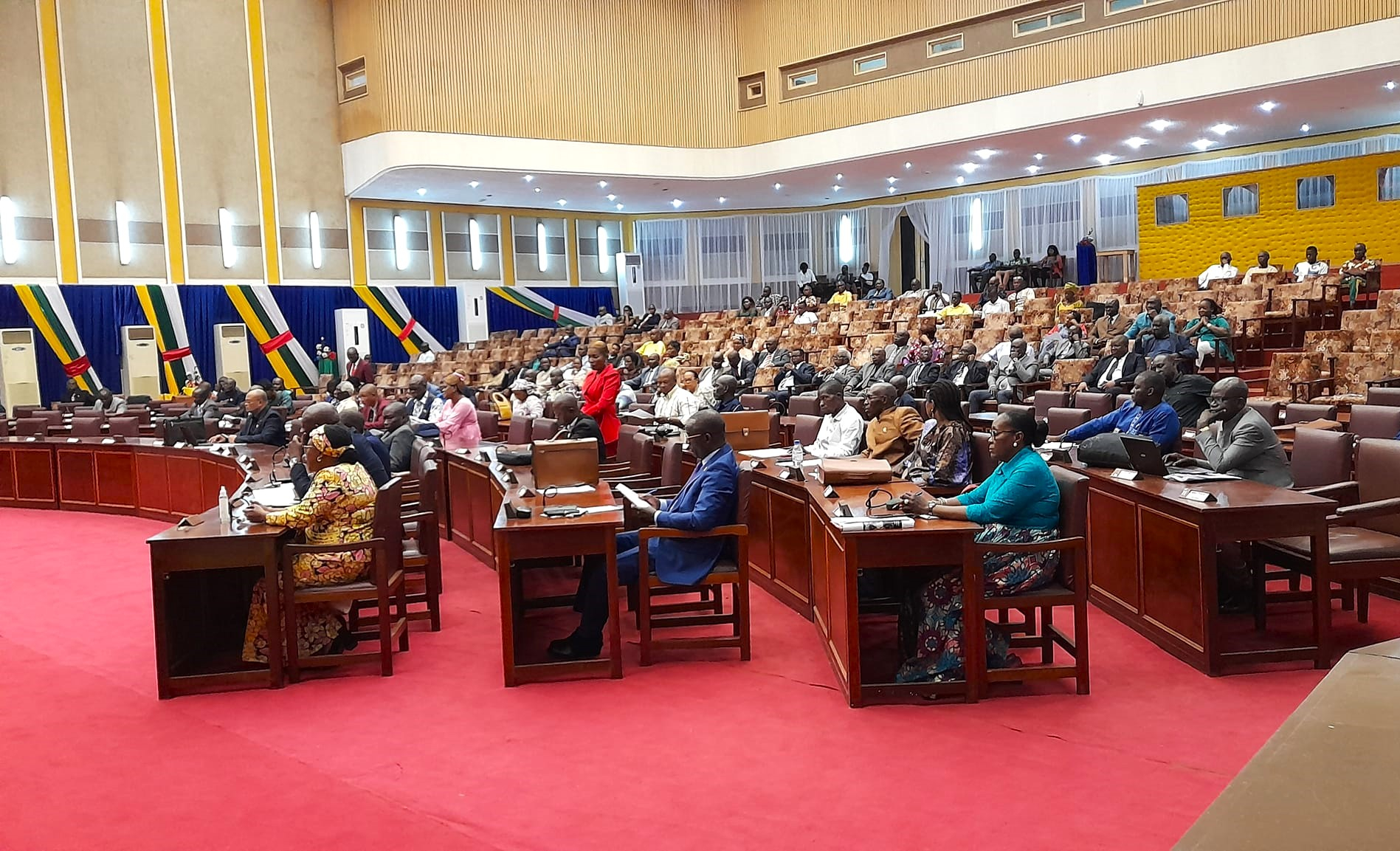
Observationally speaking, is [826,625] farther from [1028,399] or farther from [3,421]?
[3,421]

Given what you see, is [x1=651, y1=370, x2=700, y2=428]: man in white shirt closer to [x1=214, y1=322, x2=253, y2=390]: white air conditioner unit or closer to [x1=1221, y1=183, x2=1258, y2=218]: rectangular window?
[x1=1221, y1=183, x2=1258, y2=218]: rectangular window

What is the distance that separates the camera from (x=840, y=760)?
3592mm

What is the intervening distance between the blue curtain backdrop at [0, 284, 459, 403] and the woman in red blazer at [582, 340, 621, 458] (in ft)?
45.9

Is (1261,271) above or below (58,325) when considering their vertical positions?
below

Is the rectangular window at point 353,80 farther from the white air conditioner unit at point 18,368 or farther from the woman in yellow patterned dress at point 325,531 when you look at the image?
the woman in yellow patterned dress at point 325,531

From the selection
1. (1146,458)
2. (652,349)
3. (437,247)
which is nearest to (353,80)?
(437,247)

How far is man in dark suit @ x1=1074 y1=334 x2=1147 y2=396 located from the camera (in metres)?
8.98

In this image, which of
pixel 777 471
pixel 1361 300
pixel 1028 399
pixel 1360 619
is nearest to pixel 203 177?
pixel 1028 399

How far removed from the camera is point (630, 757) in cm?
372

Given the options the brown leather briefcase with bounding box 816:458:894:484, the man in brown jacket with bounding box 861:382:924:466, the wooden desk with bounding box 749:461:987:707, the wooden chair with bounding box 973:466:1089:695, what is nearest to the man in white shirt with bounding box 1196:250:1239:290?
the man in brown jacket with bounding box 861:382:924:466

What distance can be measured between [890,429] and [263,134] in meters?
17.8

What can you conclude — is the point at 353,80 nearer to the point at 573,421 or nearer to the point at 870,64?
the point at 870,64

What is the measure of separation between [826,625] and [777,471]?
124 cm

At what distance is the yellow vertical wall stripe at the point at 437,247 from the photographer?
23.1 metres
